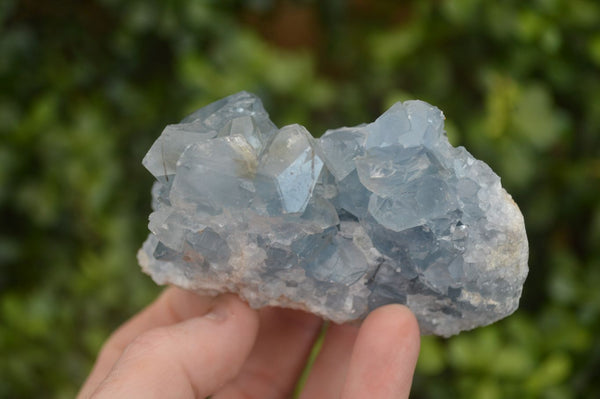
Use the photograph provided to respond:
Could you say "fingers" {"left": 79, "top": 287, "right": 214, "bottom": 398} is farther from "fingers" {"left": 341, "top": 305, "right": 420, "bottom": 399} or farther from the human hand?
"fingers" {"left": 341, "top": 305, "right": 420, "bottom": 399}

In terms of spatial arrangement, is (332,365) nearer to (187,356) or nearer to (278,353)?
(278,353)

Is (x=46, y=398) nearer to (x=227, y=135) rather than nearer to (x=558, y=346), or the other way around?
(x=227, y=135)

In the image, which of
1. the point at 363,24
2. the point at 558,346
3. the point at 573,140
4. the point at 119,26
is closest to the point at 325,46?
the point at 363,24

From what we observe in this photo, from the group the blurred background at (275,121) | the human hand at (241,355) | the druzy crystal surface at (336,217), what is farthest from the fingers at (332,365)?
the blurred background at (275,121)

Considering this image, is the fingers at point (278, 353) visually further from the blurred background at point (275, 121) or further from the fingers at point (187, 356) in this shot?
the blurred background at point (275, 121)

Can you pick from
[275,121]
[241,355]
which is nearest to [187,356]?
[241,355]

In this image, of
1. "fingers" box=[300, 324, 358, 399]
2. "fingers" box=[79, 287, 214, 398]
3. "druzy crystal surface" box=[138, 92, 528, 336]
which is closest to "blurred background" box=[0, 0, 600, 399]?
"fingers" box=[300, 324, 358, 399]
